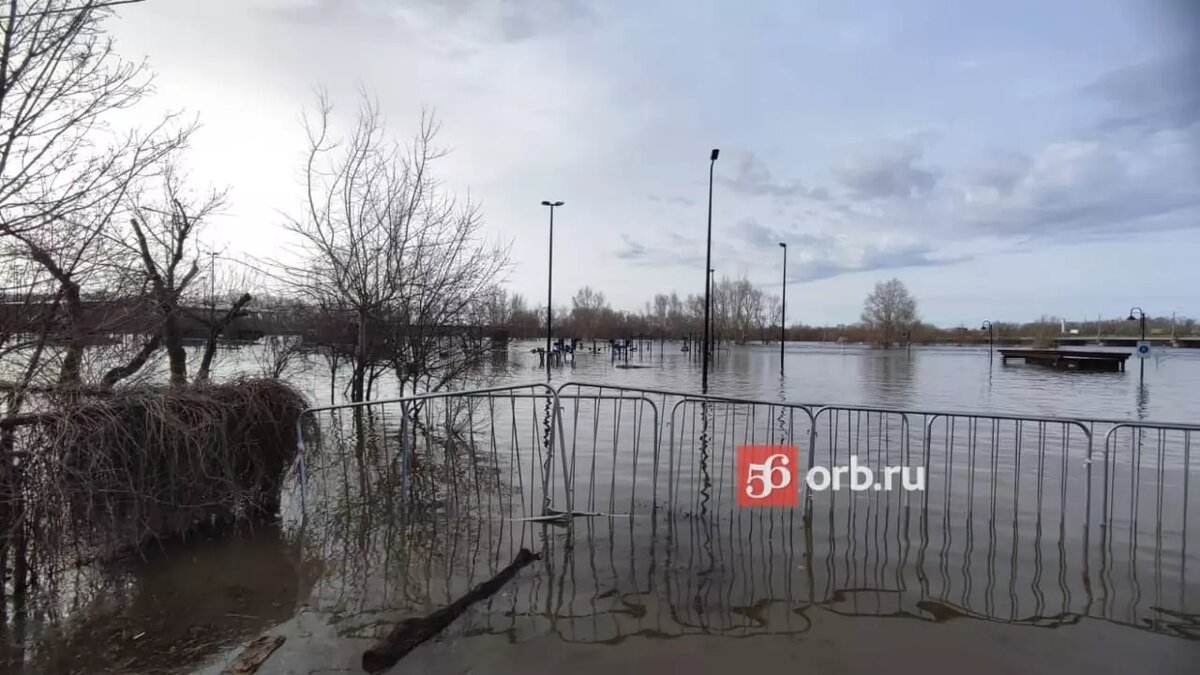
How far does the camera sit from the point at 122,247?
6.32 metres

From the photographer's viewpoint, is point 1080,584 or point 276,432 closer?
point 1080,584

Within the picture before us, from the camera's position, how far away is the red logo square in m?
6.89

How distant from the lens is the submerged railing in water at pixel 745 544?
4.36 m

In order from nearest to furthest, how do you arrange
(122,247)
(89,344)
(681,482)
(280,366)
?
(89,344) < (122,247) < (681,482) < (280,366)

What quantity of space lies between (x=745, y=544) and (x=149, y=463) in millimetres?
4746

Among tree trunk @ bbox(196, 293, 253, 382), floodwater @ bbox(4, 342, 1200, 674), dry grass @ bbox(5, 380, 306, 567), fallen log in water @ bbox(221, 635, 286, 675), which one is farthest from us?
tree trunk @ bbox(196, 293, 253, 382)

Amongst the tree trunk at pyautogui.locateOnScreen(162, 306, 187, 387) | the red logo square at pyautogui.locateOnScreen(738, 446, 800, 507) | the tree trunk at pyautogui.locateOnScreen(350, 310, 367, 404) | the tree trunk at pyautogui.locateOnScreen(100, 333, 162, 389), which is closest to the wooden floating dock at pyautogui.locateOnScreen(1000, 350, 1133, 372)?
the red logo square at pyautogui.locateOnScreen(738, 446, 800, 507)

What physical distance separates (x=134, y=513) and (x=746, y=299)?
98.5 meters

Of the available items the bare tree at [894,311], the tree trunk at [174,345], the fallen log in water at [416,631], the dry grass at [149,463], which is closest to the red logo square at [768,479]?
the fallen log in water at [416,631]

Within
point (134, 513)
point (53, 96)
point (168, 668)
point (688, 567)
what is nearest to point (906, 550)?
point (688, 567)

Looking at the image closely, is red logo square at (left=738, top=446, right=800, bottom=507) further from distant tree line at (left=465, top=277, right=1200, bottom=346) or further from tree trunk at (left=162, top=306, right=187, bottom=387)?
distant tree line at (left=465, top=277, right=1200, bottom=346)

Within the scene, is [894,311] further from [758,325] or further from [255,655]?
[255,655]

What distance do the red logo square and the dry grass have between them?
4.70 m

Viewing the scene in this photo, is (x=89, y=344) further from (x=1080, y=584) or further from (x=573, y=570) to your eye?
(x=1080, y=584)
